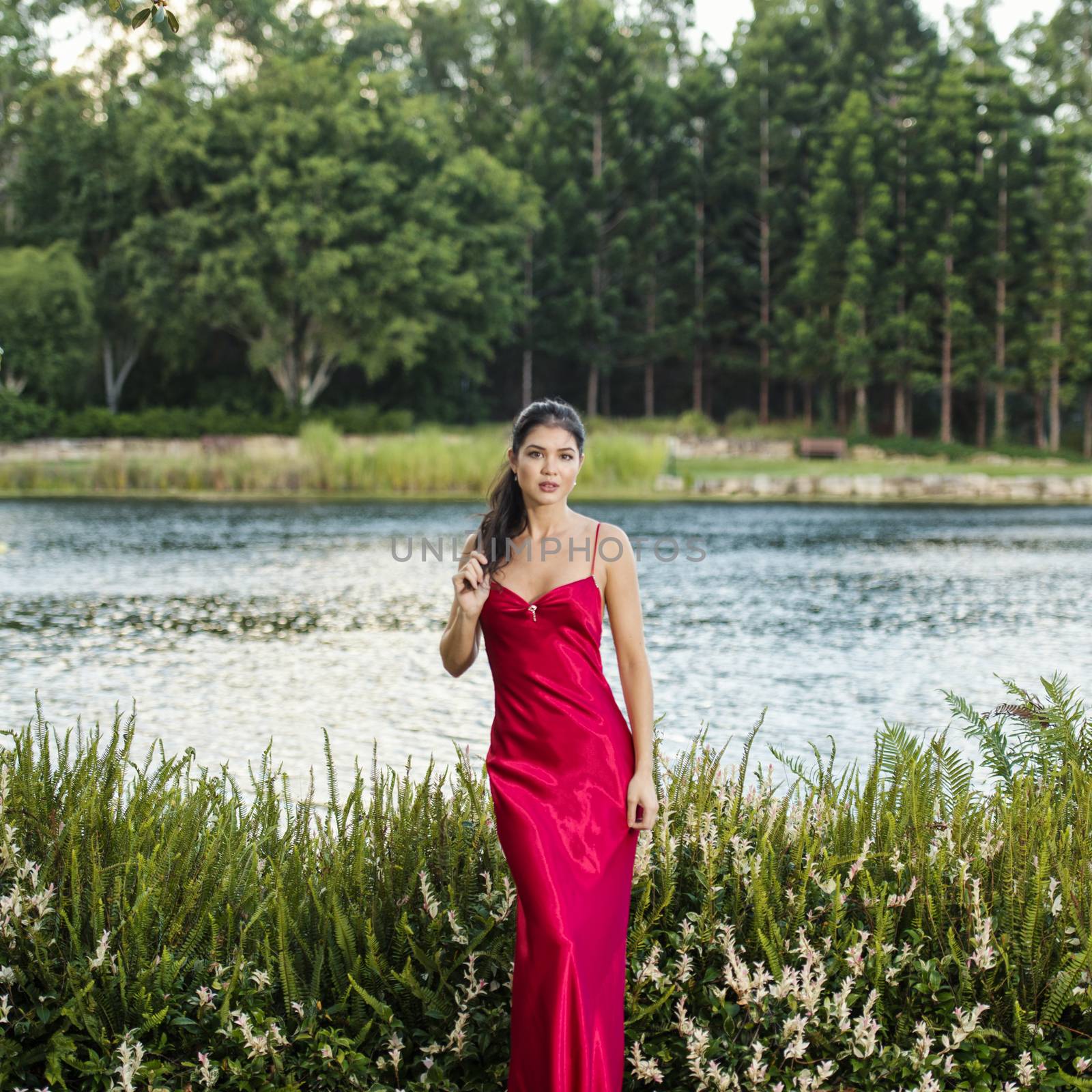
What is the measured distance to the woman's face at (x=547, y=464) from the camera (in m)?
3.28

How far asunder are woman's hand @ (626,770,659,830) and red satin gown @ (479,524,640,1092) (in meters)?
0.02

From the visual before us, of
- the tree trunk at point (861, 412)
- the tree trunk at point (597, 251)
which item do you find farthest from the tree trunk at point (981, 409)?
the tree trunk at point (597, 251)

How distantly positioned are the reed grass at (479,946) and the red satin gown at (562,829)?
419 mm

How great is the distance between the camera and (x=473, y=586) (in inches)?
127

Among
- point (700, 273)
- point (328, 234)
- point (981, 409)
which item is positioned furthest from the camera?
point (700, 273)

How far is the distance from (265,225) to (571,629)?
40.1 meters

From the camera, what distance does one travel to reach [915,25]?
168ft

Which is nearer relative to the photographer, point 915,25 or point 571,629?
point 571,629

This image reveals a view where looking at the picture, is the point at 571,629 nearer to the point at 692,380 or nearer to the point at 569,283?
the point at 569,283

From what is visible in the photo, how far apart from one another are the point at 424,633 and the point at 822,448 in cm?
3084

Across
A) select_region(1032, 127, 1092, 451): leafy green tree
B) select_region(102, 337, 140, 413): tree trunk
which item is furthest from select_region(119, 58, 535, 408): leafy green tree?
select_region(1032, 127, 1092, 451): leafy green tree

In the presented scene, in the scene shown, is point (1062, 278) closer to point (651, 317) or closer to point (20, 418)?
point (651, 317)

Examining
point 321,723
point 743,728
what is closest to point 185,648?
point 321,723

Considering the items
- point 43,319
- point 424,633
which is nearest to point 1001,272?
point 43,319
